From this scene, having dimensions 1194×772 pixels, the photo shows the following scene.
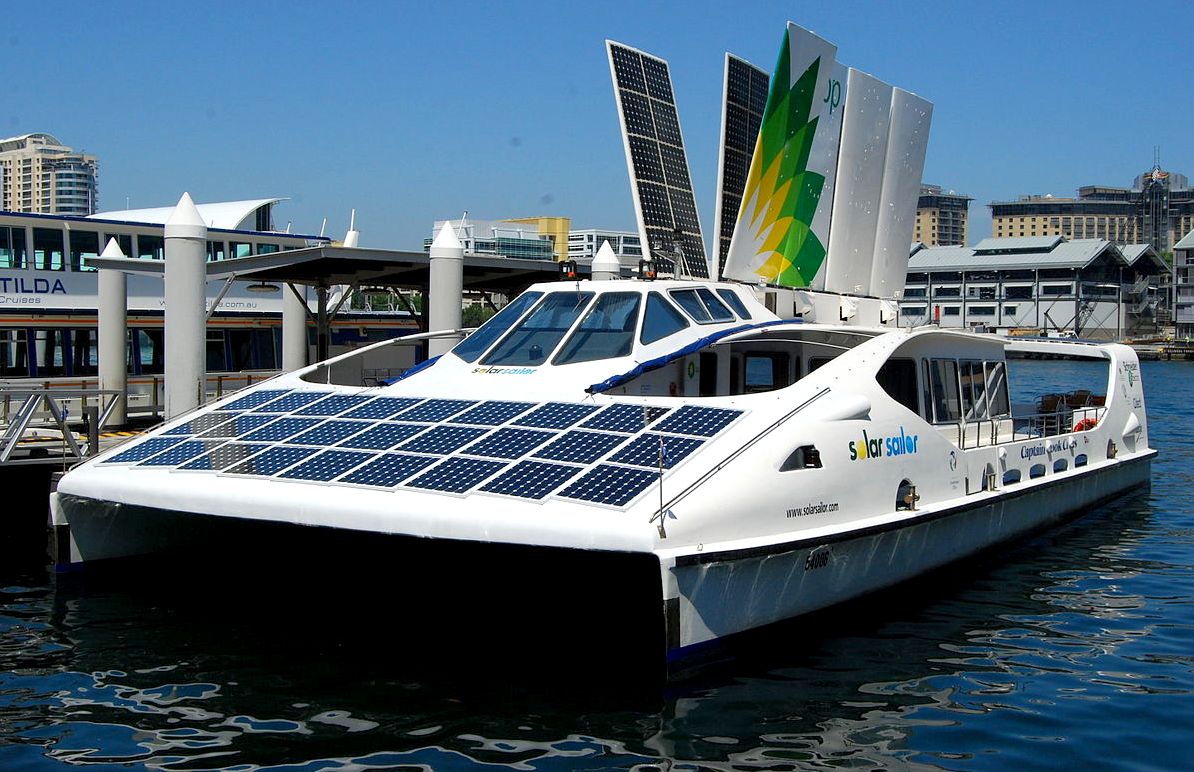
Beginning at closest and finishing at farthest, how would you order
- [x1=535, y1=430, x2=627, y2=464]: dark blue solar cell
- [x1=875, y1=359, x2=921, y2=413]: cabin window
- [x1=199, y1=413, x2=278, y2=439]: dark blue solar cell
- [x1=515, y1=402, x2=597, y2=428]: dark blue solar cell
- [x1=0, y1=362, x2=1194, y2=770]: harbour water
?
1. [x1=0, y1=362, x2=1194, y2=770]: harbour water
2. [x1=535, y1=430, x2=627, y2=464]: dark blue solar cell
3. [x1=515, y1=402, x2=597, y2=428]: dark blue solar cell
4. [x1=199, y1=413, x2=278, y2=439]: dark blue solar cell
5. [x1=875, y1=359, x2=921, y2=413]: cabin window

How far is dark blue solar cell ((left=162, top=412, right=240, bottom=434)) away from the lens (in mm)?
12854

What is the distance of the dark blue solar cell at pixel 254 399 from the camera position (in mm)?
13656

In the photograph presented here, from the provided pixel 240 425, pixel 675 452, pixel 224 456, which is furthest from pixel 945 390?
pixel 224 456

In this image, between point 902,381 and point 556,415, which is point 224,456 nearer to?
point 556,415

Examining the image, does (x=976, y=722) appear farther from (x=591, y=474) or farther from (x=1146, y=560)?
(x=1146, y=560)

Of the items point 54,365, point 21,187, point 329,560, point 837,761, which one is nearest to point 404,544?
point 329,560

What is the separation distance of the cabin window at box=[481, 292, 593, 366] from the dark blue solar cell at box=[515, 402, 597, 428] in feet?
4.15

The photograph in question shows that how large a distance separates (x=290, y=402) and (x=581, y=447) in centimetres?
447

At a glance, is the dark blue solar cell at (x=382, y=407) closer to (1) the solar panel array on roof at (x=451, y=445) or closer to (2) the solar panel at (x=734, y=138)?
(1) the solar panel array on roof at (x=451, y=445)

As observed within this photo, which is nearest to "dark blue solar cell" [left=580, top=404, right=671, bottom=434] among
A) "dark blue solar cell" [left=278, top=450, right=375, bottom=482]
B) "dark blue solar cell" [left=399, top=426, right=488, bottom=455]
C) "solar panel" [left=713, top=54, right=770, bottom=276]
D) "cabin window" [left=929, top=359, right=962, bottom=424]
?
"dark blue solar cell" [left=399, top=426, right=488, bottom=455]

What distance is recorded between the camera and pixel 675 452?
33.3ft

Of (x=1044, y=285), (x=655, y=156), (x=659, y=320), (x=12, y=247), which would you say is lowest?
(x=659, y=320)

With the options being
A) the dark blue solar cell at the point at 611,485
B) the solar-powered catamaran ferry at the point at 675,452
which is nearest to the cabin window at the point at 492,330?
the solar-powered catamaran ferry at the point at 675,452

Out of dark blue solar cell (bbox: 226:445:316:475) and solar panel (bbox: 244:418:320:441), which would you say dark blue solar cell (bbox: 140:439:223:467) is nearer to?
solar panel (bbox: 244:418:320:441)
